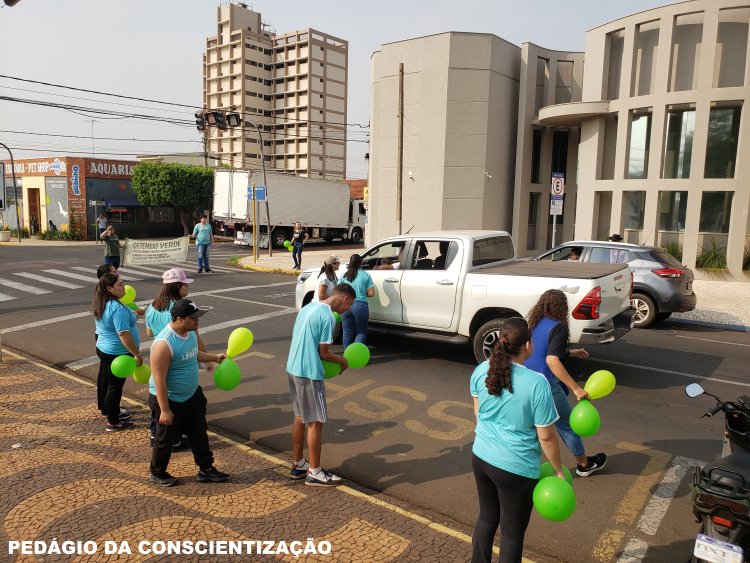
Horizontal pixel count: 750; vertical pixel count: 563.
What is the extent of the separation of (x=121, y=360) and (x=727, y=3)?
20.1 meters

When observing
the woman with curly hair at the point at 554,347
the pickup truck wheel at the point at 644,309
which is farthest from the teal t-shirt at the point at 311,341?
the pickup truck wheel at the point at 644,309

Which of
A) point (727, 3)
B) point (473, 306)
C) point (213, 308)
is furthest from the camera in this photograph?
point (727, 3)

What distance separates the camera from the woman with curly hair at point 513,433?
9.93 feet

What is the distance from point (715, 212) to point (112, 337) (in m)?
19.1

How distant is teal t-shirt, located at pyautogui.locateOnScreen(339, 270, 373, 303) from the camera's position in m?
8.25

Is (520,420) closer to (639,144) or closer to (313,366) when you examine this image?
(313,366)

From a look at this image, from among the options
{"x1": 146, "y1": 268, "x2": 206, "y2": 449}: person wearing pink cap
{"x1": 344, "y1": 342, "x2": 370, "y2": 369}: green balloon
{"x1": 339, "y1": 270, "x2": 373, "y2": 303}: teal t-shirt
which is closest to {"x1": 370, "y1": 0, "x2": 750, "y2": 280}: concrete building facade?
{"x1": 339, "y1": 270, "x2": 373, "y2": 303}: teal t-shirt

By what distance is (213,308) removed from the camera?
12781 millimetres

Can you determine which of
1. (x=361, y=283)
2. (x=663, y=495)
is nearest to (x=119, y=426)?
Result: (x=361, y=283)

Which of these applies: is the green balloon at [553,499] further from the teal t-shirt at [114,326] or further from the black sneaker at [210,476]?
the teal t-shirt at [114,326]

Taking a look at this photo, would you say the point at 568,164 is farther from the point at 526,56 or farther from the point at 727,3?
the point at 727,3

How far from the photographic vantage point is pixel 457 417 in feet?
20.4

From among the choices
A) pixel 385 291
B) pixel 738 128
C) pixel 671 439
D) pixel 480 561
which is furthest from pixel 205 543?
pixel 738 128

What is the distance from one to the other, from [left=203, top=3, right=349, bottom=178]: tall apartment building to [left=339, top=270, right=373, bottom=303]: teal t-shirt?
8831cm
